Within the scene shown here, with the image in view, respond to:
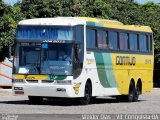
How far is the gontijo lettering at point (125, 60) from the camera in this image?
1166 inches

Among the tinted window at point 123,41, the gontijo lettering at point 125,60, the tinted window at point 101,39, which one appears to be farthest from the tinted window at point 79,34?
the tinted window at point 123,41

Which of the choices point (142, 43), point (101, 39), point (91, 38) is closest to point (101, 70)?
point (101, 39)

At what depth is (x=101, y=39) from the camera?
1096 inches

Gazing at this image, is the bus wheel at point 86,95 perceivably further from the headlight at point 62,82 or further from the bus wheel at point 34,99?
the bus wheel at point 34,99

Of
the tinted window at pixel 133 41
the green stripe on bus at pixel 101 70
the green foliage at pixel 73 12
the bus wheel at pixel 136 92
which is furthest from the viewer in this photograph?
the green foliage at pixel 73 12

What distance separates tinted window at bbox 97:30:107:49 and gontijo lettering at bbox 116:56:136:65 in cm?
143

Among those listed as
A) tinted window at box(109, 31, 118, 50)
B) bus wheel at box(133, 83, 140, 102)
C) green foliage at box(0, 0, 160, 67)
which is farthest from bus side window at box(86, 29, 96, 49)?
green foliage at box(0, 0, 160, 67)

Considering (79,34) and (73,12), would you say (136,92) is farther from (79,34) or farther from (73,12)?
(73,12)

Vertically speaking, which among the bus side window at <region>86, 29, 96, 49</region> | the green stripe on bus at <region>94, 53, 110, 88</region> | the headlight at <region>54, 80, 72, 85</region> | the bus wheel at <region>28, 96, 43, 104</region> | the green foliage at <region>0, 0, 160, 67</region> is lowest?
the bus wheel at <region>28, 96, 43, 104</region>

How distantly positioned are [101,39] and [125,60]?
2801 millimetres

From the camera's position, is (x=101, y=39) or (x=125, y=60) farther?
(x=125, y=60)

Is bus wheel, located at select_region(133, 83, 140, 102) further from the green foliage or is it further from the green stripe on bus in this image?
the green foliage

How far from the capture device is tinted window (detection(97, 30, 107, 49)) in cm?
2762

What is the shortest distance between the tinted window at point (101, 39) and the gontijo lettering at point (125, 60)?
1429 millimetres
